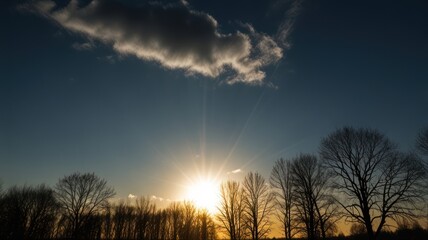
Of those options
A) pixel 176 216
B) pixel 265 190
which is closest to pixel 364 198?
pixel 265 190

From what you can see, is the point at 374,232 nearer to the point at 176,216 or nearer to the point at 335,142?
the point at 335,142

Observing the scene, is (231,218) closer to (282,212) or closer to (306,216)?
(282,212)

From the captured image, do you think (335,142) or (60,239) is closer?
(335,142)

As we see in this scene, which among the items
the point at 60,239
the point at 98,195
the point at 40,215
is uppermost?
the point at 98,195

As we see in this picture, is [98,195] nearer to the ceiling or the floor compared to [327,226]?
nearer to the ceiling

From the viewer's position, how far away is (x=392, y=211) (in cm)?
2558

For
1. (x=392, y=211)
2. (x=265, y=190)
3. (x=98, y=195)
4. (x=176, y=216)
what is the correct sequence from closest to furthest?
(x=392, y=211), (x=265, y=190), (x=98, y=195), (x=176, y=216)

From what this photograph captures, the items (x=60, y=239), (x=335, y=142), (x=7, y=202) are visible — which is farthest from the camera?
(x=60, y=239)

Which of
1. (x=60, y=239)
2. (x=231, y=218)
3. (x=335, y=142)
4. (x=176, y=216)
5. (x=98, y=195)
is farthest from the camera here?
(x=176, y=216)

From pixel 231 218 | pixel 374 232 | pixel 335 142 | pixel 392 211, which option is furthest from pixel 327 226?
pixel 231 218

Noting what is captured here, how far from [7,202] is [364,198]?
206 ft

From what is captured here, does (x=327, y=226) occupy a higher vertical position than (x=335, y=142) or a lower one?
lower

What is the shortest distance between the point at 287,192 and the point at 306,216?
17.3 feet

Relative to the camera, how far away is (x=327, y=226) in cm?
3156
